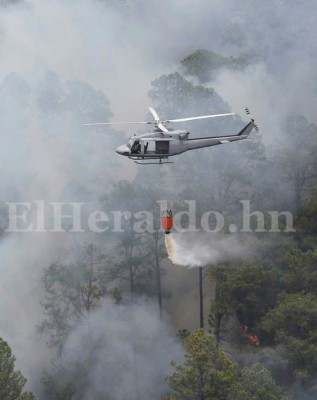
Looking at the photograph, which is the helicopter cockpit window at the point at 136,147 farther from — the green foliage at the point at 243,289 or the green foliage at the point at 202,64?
the green foliage at the point at 202,64

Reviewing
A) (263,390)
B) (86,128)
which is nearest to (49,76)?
(86,128)

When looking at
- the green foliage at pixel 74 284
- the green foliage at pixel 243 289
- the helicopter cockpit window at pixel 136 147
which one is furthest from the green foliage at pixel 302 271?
the green foliage at pixel 74 284

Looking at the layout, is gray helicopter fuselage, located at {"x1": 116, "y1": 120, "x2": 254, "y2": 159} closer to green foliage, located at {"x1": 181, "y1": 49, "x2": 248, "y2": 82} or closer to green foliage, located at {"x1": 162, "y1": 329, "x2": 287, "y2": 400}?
green foliage, located at {"x1": 162, "y1": 329, "x2": 287, "y2": 400}

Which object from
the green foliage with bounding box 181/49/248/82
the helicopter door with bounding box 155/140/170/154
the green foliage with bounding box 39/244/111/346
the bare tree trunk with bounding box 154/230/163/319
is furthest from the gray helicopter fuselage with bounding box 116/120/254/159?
the green foliage with bounding box 181/49/248/82

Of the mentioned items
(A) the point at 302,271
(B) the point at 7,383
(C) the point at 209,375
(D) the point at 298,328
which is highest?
(A) the point at 302,271

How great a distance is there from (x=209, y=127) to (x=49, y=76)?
16456mm

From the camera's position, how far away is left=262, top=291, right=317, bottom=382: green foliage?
4284 centimetres

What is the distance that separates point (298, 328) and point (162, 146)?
15.7m

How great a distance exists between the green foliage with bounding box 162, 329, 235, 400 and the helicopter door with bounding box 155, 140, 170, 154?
12018mm

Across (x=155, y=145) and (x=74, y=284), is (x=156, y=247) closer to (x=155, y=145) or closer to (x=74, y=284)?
(x=74, y=284)

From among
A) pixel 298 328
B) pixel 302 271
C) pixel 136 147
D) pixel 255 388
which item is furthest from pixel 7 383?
pixel 302 271

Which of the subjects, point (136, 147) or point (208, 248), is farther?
point (208, 248)

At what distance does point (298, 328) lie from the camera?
45250 millimetres

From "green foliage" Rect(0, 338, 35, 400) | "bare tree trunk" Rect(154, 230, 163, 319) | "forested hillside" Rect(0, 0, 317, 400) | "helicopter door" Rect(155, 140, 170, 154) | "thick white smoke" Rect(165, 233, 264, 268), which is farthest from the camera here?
"bare tree trunk" Rect(154, 230, 163, 319)
